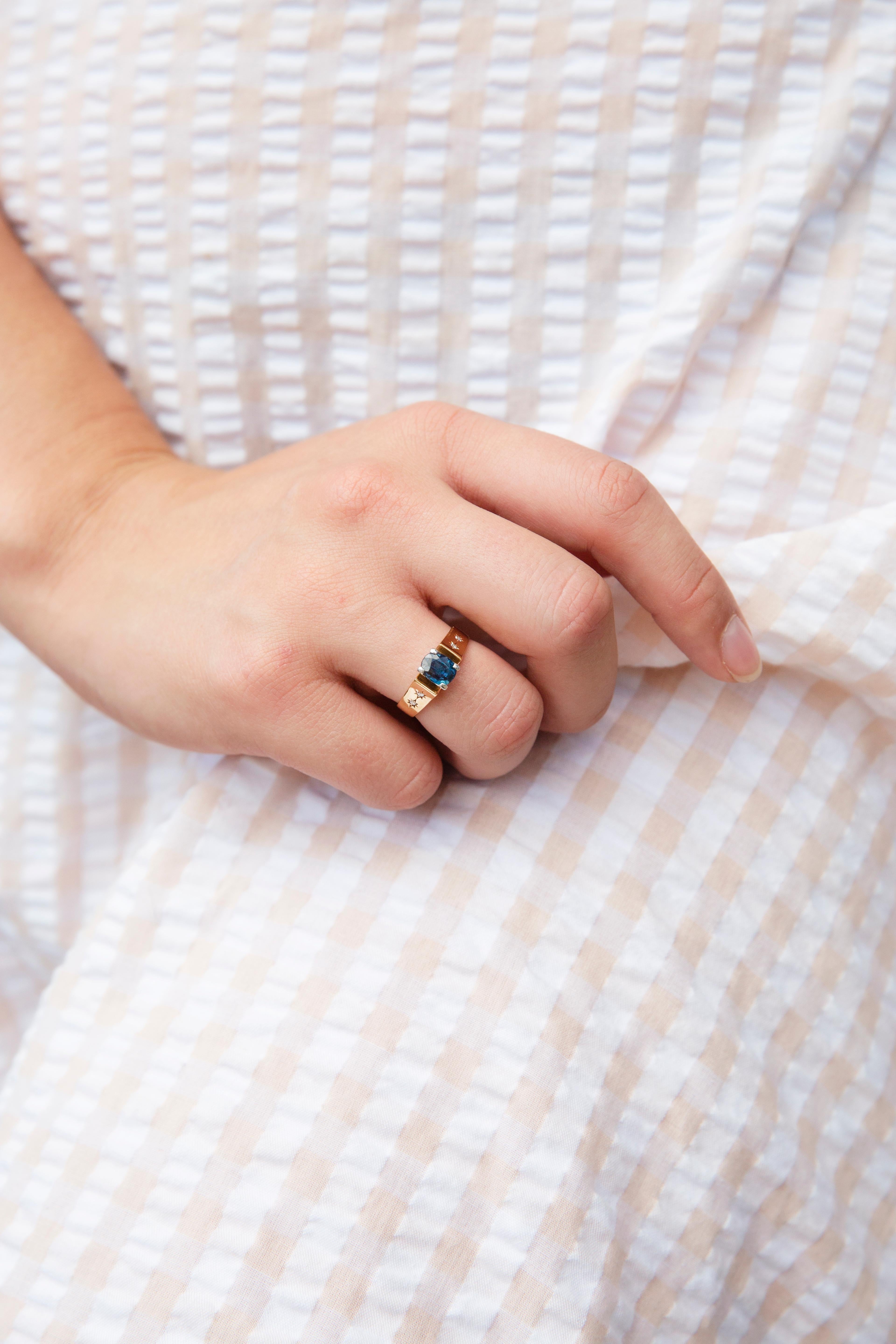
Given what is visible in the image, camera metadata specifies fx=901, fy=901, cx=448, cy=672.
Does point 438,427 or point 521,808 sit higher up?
point 438,427

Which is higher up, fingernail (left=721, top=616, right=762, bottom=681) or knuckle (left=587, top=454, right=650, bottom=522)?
knuckle (left=587, top=454, right=650, bottom=522)

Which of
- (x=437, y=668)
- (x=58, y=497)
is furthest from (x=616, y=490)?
(x=58, y=497)

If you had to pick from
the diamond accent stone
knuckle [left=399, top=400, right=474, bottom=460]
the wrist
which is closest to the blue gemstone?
the diamond accent stone

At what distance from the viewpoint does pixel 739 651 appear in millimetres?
435

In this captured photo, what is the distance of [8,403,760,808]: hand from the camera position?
1.37 feet

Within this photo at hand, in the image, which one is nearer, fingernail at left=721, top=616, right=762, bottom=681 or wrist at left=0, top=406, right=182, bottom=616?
fingernail at left=721, top=616, right=762, bottom=681

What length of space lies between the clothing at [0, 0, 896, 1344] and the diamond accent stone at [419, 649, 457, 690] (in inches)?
3.3

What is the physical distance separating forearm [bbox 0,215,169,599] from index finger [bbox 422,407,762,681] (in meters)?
0.24

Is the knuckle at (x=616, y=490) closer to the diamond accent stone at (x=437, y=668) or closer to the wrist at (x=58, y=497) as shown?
the diamond accent stone at (x=437, y=668)

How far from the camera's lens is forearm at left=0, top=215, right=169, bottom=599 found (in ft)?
1.79

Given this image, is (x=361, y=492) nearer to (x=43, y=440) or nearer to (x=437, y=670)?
(x=437, y=670)

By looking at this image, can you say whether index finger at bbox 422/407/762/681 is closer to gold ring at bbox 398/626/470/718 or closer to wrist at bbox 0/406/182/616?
gold ring at bbox 398/626/470/718

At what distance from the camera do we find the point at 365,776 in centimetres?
44

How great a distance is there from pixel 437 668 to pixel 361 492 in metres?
0.10
